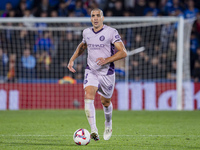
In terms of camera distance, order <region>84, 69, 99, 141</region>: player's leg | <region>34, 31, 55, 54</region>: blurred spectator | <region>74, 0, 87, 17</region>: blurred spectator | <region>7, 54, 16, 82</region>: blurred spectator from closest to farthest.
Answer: <region>84, 69, 99, 141</region>: player's leg → <region>7, 54, 16, 82</region>: blurred spectator → <region>34, 31, 55, 54</region>: blurred spectator → <region>74, 0, 87, 17</region>: blurred spectator

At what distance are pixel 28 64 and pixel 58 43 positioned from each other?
1.44 meters

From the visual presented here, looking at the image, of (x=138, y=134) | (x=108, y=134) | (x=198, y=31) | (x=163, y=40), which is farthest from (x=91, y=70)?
(x=198, y=31)

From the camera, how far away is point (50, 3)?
1866 centimetres

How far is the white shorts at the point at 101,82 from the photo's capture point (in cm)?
671

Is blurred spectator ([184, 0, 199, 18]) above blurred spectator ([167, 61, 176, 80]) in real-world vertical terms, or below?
above

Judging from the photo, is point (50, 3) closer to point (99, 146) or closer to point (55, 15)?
point (55, 15)

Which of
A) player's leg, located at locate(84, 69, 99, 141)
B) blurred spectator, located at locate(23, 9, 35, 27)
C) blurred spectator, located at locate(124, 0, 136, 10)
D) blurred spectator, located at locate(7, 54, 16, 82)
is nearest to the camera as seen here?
player's leg, located at locate(84, 69, 99, 141)

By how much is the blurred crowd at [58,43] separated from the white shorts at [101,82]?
8321 mm

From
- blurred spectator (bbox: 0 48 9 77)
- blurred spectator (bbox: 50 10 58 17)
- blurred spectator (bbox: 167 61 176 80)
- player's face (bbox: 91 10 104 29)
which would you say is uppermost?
player's face (bbox: 91 10 104 29)

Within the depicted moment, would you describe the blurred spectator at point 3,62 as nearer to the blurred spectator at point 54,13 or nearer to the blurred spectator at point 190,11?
the blurred spectator at point 54,13

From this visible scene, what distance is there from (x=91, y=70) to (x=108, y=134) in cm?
103

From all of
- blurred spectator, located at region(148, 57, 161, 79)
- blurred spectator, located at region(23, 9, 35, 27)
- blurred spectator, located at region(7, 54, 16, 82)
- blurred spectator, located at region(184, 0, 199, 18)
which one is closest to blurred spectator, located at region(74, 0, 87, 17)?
blurred spectator, located at region(23, 9, 35, 27)

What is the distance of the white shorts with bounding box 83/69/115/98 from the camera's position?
6706mm

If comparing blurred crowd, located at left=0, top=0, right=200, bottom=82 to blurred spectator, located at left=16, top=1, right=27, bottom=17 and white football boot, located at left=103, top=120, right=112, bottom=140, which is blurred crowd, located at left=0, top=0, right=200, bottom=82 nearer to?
blurred spectator, located at left=16, top=1, right=27, bottom=17
